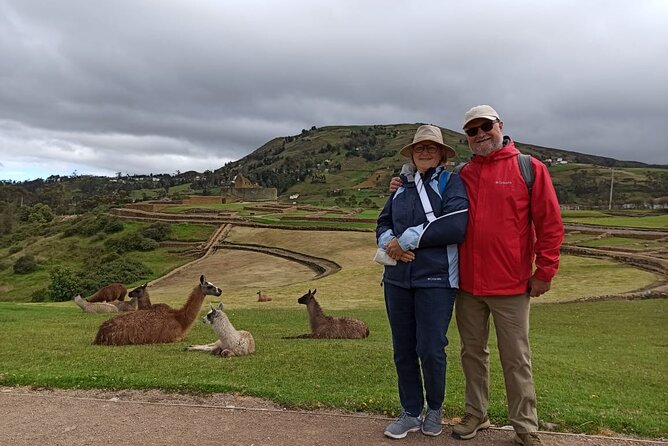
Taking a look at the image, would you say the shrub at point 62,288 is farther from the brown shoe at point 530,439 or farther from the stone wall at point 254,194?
the stone wall at point 254,194

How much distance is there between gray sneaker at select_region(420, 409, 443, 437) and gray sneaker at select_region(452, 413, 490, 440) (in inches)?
6.7

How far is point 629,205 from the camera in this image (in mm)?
106938

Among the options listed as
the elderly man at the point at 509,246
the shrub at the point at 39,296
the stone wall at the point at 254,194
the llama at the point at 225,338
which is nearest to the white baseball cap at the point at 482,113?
the elderly man at the point at 509,246

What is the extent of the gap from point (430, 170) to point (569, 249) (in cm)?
3891

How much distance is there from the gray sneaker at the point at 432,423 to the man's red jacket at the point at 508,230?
1308 millimetres

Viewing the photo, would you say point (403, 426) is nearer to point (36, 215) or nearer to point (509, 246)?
point (509, 246)

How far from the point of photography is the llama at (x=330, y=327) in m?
12.3

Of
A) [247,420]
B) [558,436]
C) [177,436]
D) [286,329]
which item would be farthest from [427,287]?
[286,329]

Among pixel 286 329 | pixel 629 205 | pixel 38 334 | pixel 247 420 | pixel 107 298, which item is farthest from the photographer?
pixel 629 205

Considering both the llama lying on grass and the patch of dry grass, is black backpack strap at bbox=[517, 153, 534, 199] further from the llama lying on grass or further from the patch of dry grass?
the patch of dry grass

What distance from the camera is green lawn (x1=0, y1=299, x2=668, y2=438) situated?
6465 mm

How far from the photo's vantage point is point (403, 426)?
17.7 feet

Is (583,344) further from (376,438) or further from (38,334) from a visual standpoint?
(38,334)

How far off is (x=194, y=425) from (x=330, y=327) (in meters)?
6.79
